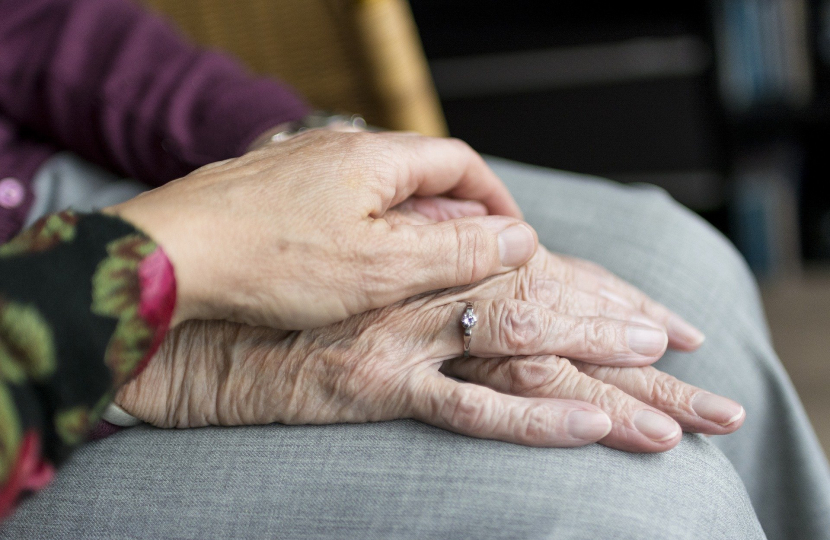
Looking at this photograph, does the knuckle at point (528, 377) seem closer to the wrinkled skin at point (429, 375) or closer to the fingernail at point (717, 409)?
the wrinkled skin at point (429, 375)

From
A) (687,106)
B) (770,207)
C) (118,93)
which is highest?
(118,93)

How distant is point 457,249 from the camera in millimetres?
646

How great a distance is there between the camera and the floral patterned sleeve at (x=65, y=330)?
438 mm

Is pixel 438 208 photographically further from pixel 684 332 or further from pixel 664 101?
pixel 664 101

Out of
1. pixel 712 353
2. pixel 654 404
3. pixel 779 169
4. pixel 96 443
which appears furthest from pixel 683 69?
pixel 96 443

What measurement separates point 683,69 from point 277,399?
179 centimetres

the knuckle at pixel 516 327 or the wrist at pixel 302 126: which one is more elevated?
the wrist at pixel 302 126

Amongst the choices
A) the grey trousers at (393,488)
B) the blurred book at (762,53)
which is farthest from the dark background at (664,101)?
the grey trousers at (393,488)

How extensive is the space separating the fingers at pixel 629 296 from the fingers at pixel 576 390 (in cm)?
13

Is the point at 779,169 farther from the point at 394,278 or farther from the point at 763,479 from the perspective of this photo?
the point at 394,278

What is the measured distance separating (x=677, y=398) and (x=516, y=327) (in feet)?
0.55

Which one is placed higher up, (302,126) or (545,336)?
(302,126)

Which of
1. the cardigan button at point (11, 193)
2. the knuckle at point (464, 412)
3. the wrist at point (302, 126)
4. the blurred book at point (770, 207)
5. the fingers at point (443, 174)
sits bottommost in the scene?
the blurred book at point (770, 207)

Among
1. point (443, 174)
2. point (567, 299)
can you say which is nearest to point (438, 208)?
point (443, 174)
